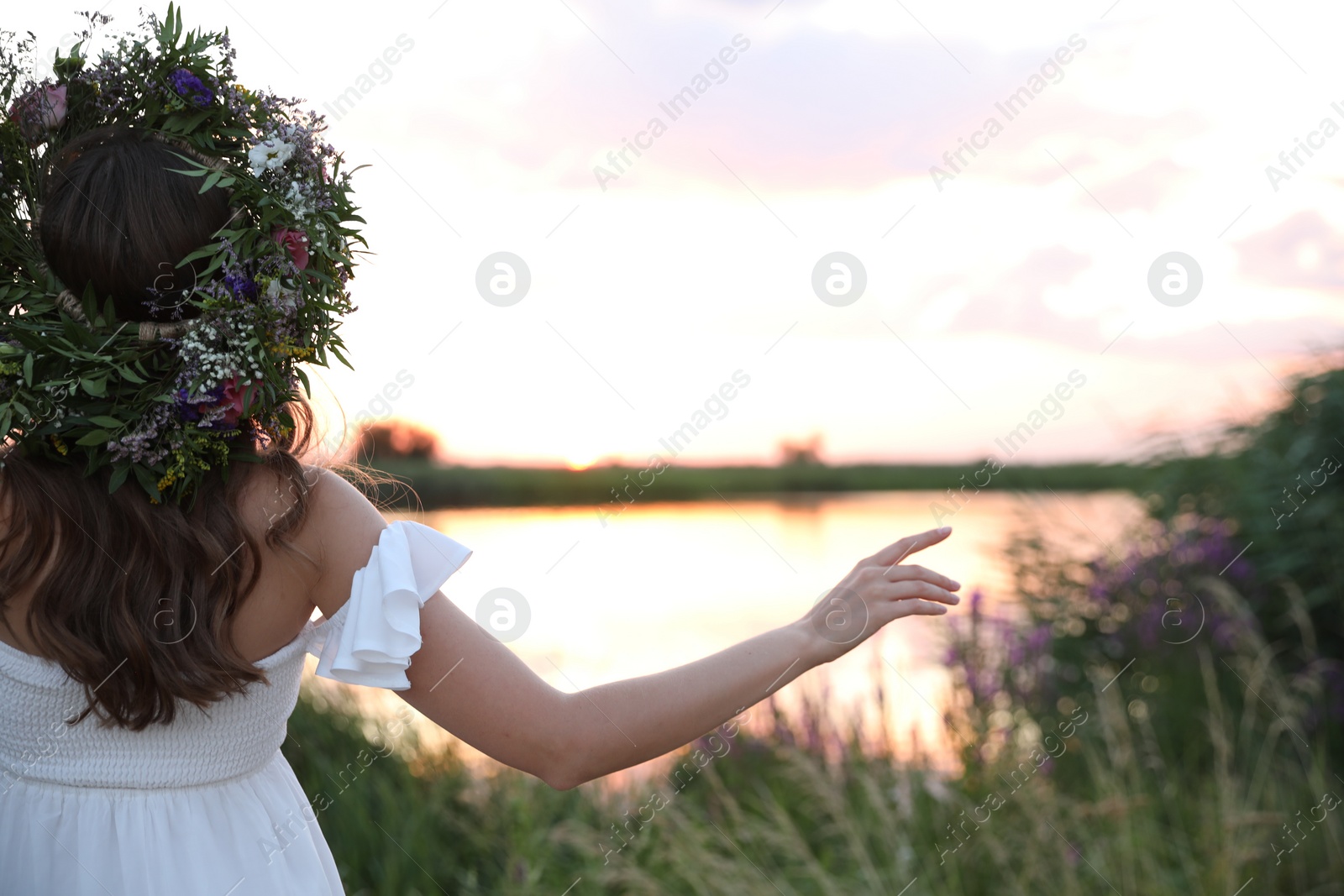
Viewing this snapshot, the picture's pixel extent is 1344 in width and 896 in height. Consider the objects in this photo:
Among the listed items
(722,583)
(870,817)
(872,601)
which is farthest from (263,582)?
(722,583)

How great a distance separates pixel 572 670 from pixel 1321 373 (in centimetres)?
408

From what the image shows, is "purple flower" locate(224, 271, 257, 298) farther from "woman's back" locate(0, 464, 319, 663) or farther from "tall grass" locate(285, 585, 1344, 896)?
"tall grass" locate(285, 585, 1344, 896)

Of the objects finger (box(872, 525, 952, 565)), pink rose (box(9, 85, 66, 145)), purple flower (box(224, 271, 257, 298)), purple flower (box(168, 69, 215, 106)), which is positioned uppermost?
finger (box(872, 525, 952, 565))

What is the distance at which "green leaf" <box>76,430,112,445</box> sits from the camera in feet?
4.28

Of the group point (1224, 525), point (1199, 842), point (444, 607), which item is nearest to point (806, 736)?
point (1199, 842)

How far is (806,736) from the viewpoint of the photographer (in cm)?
425

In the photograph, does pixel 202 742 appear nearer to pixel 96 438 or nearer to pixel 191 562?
pixel 191 562

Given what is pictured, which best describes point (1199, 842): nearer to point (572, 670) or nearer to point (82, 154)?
point (572, 670)

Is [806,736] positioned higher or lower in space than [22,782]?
higher

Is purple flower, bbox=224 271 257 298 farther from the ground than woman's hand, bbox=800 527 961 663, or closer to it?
closer to it

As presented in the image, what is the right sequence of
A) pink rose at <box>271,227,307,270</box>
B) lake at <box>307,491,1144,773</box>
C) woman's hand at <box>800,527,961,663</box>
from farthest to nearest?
lake at <box>307,491,1144,773</box> < woman's hand at <box>800,527,961,663</box> < pink rose at <box>271,227,307,270</box>

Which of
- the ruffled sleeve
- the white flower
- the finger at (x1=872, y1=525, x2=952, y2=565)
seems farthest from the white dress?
the finger at (x1=872, y1=525, x2=952, y2=565)

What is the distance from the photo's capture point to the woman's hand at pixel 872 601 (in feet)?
4.97

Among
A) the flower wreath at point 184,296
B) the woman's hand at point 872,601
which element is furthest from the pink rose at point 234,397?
the woman's hand at point 872,601
